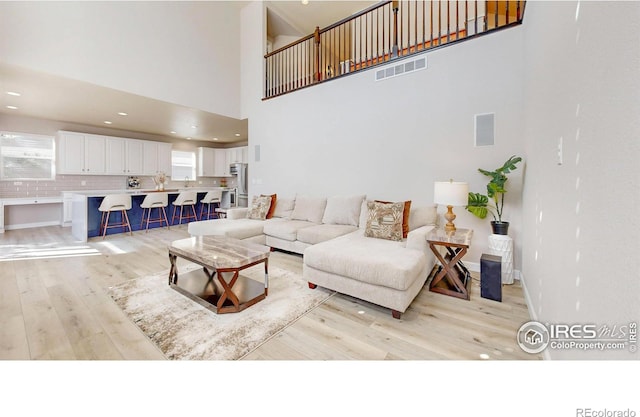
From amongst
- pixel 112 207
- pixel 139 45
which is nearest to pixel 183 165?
pixel 112 207

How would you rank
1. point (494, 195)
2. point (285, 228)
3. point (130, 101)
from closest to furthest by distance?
point (494, 195) → point (285, 228) → point (130, 101)

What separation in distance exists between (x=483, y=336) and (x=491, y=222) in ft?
5.20

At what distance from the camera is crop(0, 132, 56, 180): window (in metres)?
5.79

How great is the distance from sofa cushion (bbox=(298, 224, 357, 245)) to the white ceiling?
148 inches

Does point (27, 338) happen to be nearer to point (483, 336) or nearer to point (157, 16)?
point (483, 336)

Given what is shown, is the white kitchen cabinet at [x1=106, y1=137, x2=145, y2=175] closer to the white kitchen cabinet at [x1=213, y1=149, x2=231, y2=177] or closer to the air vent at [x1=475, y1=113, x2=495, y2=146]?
the white kitchen cabinet at [x1=213, y1=149, x2=231, y2=177]

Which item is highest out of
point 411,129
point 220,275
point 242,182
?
point 411,129

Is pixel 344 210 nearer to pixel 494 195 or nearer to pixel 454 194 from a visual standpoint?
pixel 454 194

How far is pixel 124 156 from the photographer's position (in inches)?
288

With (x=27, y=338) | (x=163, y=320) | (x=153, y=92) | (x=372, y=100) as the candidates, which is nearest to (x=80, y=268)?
(x=27, y=338)

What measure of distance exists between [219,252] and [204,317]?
587 mm

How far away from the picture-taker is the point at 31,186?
Result: 6.12 m

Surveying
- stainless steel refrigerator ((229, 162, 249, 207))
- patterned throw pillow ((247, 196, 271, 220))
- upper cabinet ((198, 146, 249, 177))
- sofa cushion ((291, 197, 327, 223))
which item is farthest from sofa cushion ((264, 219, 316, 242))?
upper cabinet ((198, 146, 249, 177))

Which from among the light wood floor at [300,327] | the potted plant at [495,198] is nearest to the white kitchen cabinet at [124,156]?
the light wood floor at [300,327]
